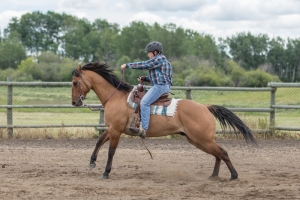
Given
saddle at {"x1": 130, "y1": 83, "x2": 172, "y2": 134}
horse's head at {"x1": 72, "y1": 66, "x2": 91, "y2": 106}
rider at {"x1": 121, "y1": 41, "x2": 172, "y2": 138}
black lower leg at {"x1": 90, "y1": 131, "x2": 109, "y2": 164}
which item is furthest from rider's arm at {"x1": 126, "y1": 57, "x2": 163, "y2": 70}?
black lower leg at {"x1": 90, "y1": 131, "x2": 109, "y2": 164}

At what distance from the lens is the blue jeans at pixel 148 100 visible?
8.54 m

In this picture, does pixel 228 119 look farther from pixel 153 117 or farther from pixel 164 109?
pixel 153 117

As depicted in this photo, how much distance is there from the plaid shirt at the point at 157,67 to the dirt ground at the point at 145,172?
1612 mm

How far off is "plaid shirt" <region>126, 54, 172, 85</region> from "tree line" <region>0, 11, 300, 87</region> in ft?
105

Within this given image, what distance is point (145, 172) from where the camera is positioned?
9.13 metres

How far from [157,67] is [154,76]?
0.55ft

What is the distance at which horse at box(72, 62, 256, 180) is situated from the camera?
8.45 meters

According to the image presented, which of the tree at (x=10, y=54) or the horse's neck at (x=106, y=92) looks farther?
the tree at (x=10, y=54)

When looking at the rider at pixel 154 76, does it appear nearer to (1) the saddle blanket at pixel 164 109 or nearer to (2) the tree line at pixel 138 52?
(1) the saddle blanket at pixel 164 109

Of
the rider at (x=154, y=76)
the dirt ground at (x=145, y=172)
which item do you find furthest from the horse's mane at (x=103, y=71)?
the dirt ground at (x=145, y=172)

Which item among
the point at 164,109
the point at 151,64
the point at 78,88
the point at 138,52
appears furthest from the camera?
the point at 138,52

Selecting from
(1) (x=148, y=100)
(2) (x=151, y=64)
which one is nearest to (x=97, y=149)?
(1) (x=148, y=100)

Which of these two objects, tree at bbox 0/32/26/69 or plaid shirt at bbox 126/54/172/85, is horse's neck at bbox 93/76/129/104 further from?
tree at bbox 0/32/26/69

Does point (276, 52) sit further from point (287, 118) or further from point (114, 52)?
point (287, 118)
